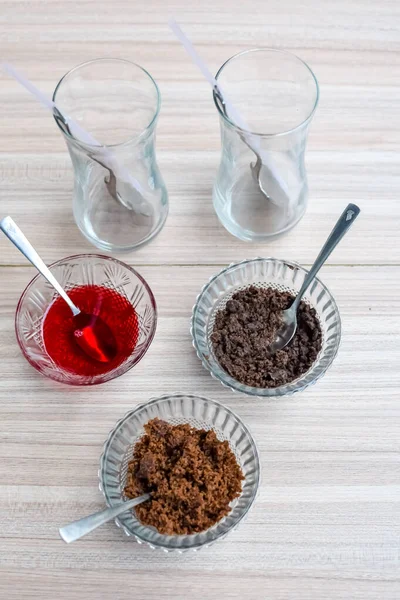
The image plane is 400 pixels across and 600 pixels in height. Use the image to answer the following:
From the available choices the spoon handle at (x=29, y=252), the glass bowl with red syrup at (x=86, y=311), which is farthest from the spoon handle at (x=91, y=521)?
the spoon handle at (x=29, y=252)

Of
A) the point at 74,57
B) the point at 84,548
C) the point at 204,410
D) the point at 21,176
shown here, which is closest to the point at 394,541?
the point at 204,410

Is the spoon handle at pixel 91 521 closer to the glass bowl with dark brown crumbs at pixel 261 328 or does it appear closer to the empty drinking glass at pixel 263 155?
the glass bowl with dark brown crumbs at pixel 261 328

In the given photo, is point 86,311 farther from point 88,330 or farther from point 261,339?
point 261,339

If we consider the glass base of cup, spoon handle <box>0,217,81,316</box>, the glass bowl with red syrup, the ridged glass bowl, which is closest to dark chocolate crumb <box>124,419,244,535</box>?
the ridged glass bowl

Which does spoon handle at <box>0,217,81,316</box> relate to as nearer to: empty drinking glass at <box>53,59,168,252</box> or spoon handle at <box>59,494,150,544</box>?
empty drinking glass at <box>53,59,168,252</box>

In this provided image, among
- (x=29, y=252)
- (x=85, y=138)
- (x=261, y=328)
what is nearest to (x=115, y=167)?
(x=85, y=138)
